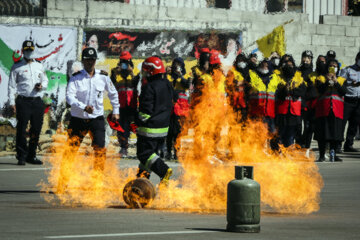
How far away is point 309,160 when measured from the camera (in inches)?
745

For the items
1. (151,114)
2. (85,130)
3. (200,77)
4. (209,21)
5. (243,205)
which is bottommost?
(243,205)

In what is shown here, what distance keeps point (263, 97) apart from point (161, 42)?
16.4 feet

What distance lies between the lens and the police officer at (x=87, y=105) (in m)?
12.9

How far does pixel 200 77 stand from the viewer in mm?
17406

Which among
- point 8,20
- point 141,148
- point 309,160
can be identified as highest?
point 8,20

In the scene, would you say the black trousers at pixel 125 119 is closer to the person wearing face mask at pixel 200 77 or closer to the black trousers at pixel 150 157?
the person wearing face mask at pixel 200 77

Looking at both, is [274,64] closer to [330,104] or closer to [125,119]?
[330,104]

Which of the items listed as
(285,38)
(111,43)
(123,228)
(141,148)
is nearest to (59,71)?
(111,43)

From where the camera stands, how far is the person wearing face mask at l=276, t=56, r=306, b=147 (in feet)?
62.8

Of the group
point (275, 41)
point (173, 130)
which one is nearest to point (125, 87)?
point (173, 130)

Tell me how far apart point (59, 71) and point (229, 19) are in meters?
5.80

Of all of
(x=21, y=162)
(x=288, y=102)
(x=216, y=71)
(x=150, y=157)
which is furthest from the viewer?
(x=288, y=102)

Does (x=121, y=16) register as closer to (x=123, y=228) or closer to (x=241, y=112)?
(x=241, y=112)

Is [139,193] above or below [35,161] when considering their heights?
above
